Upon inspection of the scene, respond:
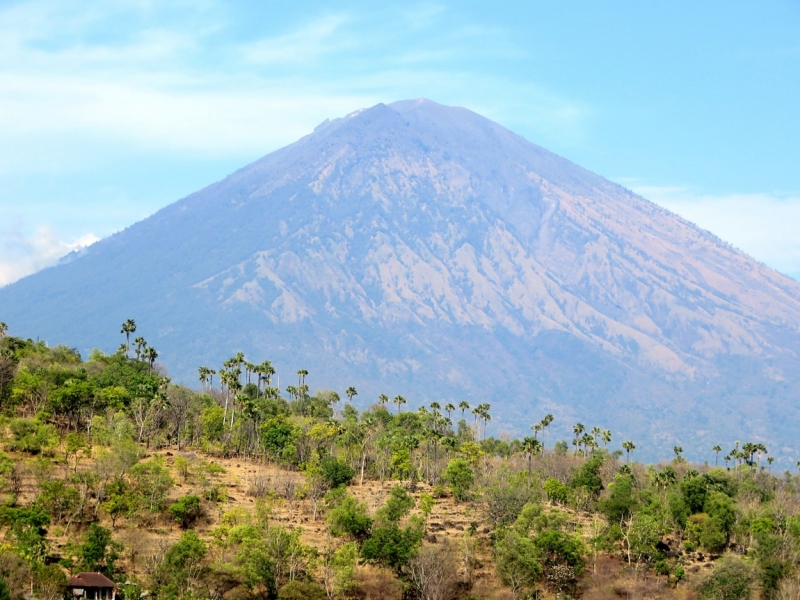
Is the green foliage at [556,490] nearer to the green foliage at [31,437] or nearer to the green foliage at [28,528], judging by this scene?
the green foliage at [31,437]

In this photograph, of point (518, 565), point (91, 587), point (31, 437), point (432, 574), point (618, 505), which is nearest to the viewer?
point (91, 587)

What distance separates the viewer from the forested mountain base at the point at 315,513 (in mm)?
71062

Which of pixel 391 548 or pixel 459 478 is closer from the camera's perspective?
pixel 391 548

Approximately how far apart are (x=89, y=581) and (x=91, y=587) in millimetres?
383

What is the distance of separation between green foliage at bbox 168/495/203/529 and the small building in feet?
43.0

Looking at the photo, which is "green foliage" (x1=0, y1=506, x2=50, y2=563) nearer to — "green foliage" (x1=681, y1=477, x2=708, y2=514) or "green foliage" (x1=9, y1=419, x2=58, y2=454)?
"green foliage" (x1=9, y1=419, x2=58, y2=454)

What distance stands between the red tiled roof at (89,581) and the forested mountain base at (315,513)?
1363 millimetres

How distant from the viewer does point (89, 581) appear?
215 ft

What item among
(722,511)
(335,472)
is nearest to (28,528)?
(335,472)

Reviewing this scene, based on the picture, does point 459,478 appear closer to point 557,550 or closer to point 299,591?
point 557,550

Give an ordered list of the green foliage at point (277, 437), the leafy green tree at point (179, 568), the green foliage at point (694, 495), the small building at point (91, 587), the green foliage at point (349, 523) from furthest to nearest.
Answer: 1. the green foliage at point (277, 437)
2. the green foliage at point (694, 495)
3. the green foliage at point (349, 523)
4. the leafy green tree at point (179, 568)
5. the small building at point (91, 587)

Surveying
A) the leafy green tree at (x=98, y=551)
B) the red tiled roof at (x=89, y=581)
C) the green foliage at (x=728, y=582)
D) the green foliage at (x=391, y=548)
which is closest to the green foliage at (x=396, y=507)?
the green foliage at (x=391, y=548)

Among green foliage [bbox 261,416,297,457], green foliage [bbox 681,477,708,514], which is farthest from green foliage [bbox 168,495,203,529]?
green foliage [bbox 681,477,708,514]

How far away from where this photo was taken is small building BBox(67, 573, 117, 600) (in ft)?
214
